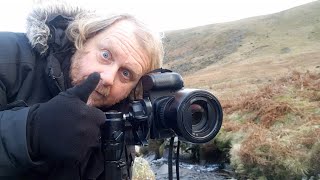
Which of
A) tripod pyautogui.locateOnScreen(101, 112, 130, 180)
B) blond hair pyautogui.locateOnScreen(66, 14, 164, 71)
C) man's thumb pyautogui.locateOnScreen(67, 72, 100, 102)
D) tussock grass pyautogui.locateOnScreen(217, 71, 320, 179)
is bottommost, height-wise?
tussock grass pyautogui.locateOnScreen(217, 71, 320, 179)

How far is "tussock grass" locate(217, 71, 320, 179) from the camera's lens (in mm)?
8289

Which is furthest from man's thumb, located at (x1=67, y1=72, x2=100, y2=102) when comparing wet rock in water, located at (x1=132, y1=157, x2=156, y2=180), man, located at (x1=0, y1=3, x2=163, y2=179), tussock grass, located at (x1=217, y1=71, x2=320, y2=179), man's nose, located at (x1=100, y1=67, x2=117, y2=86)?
tussock grass, located at (x1=217, y1=71, x2=320, y2=179)

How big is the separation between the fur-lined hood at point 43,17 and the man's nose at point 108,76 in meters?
0.30

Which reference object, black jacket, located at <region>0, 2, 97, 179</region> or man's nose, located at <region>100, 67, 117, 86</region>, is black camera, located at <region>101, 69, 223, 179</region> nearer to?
man's nose, located at <region>100, 67, 117, 86</region>

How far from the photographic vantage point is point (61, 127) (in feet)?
5.57

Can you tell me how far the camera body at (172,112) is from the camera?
7.14ft

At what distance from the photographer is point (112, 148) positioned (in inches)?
79.0

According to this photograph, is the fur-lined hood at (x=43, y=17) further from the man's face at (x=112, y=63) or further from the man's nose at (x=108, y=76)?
the man's nose at (x=108, y=76)

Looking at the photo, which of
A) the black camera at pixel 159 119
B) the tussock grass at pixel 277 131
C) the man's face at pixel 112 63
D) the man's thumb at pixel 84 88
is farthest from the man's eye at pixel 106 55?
the tussock grass at pixel 277 131

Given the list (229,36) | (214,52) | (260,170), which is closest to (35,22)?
(260,170)

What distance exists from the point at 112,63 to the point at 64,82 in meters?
0.26

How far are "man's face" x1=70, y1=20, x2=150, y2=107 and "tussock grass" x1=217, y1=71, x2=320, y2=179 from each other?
6.26 m

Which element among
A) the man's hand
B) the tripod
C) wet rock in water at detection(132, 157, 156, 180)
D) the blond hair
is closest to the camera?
the man's hand

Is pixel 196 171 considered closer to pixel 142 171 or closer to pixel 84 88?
pixel 142 171
